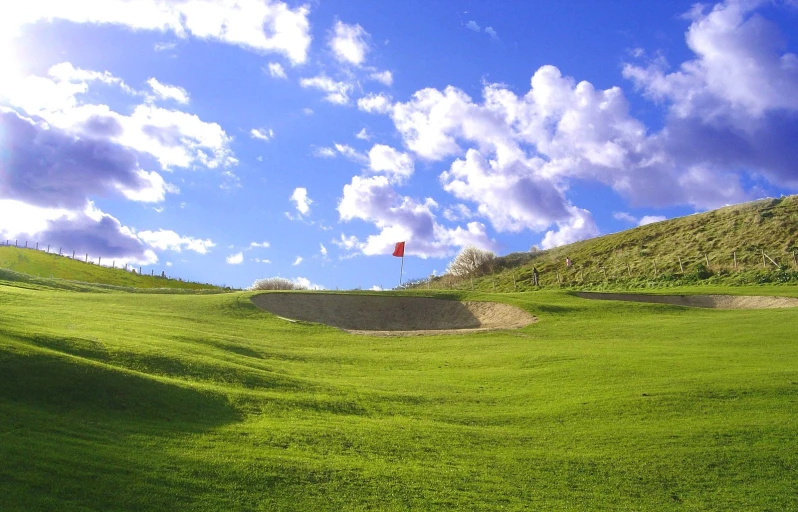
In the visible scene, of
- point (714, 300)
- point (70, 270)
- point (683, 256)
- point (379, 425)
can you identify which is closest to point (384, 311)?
point (714, 300)

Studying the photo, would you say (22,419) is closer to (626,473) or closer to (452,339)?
(626,473)

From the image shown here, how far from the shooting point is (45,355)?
43.4 feet

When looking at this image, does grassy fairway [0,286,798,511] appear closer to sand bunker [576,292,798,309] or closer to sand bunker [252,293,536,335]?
sand bunker [252,293,536,335]

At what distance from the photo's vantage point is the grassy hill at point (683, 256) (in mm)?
49062

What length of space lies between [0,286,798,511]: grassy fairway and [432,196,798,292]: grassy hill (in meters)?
29.4

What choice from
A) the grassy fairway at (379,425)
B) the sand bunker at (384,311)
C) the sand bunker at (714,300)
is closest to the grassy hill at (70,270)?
the sand bunker at (384,311)

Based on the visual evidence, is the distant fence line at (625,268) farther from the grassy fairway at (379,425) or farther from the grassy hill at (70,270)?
the grassy hill at (70,270)

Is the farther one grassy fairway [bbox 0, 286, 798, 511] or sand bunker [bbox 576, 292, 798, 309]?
sand bunker [bbox 576, 292, 798, 309]

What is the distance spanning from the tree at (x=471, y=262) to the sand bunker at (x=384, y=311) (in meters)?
34.6

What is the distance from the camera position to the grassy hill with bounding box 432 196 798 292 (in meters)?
49.1

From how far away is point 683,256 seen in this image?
182ft

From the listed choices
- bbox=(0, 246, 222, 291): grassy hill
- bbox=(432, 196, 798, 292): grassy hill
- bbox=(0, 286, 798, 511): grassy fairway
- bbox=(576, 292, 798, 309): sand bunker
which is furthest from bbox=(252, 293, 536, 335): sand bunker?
bbox=(0, 246, 222, 291): grassy hill

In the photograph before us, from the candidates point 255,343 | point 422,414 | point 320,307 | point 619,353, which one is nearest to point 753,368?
point 619,353

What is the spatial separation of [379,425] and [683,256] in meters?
49.3
